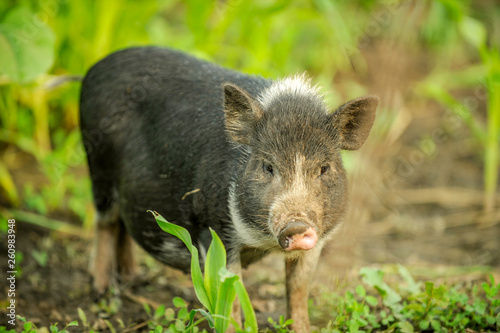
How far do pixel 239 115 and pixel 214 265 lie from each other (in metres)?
0.88

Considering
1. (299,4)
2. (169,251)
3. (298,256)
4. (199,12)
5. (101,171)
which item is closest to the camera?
(298,256)

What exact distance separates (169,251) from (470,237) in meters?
3.48

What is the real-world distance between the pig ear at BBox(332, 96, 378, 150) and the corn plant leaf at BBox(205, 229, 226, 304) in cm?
97

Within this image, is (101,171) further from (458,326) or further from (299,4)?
(299,4)

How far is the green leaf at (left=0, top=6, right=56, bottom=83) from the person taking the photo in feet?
13.9

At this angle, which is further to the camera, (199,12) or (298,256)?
(199,12)

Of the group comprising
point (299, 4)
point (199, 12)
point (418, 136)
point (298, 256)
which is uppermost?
point (299, 4)

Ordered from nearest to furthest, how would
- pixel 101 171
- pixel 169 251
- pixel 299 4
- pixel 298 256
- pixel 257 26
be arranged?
pixel 298 256 < pixel 169 251 < pixel 101 171 < pixel 257 26 < pixel 299 4

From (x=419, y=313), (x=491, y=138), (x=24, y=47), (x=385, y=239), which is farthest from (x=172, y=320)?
(x=491, y=138)

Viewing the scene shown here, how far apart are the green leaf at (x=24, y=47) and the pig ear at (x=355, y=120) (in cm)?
247

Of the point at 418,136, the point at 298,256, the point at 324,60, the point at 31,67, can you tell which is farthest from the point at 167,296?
the point at 324,60

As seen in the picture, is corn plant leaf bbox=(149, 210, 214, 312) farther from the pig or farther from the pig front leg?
the pig front leg

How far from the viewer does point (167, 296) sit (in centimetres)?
434

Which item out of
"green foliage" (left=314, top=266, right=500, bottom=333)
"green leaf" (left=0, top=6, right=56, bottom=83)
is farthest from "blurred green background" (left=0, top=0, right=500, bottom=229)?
"green foliage" (left=314, top=266, right=500, bottom=333)
